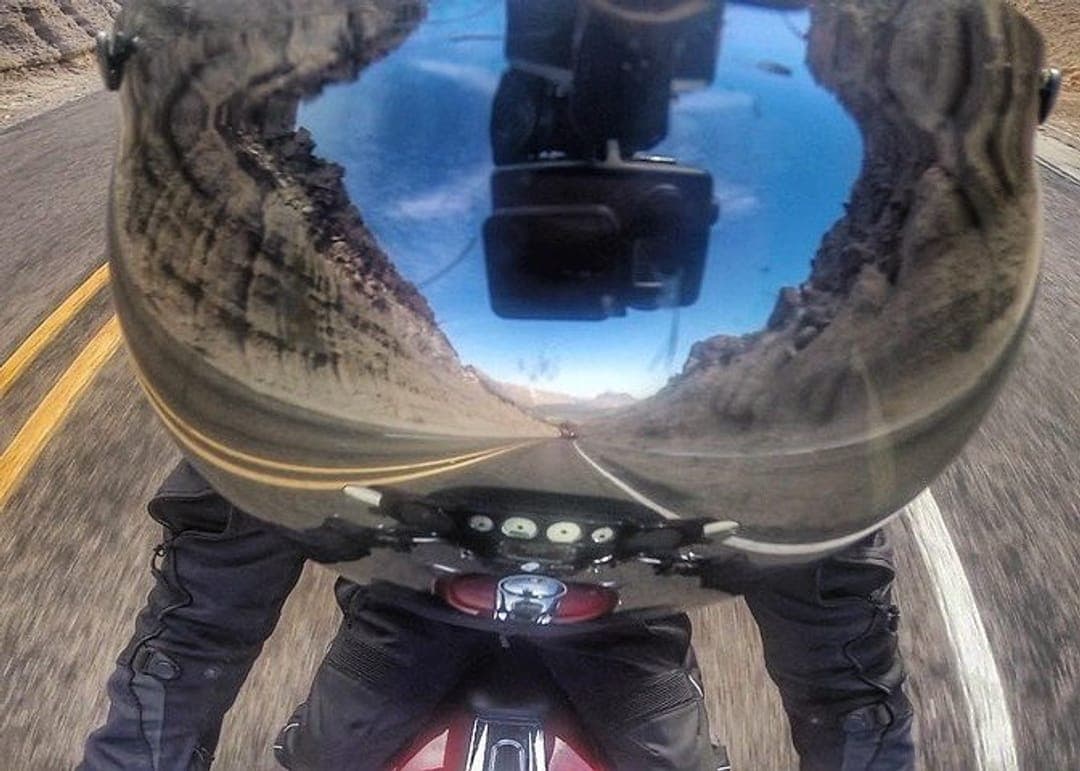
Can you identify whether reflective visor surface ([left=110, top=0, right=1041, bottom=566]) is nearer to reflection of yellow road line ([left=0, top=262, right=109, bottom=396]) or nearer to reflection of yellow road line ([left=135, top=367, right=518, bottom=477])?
reflection of yellow road line ([left=135, top=367, right=518, bottom=477])

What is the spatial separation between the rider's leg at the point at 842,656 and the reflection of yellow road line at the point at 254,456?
2.18ft

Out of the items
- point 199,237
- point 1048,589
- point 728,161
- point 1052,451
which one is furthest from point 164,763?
point 1052,451

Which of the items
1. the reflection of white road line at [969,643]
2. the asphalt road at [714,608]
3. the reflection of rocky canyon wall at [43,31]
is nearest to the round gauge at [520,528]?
the asphalt road at [714,608]

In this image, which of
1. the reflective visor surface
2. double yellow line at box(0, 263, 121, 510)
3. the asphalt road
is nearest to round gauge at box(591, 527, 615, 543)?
the reflective visor surface

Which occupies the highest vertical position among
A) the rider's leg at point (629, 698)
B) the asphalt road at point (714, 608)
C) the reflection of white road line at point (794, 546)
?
the reflection of white road line at point (794, 546)

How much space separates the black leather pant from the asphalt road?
2.94 ft

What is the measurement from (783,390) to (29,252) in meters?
5.42

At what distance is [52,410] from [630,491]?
3.60m

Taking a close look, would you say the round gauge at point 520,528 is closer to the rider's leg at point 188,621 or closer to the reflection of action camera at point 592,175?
the reflection of action camera at point 592,175

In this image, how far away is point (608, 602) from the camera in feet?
4.58

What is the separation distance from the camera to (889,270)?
Result: 1.19 metres

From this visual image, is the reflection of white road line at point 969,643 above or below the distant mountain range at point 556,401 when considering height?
below

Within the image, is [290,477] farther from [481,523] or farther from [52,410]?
[52,410]

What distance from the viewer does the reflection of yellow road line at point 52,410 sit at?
390 centimetres
